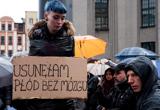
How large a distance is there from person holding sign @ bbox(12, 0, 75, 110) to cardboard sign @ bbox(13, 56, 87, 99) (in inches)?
3.0

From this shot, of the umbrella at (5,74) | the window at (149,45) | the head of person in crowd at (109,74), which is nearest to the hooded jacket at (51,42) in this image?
the umbrella at (5,74)

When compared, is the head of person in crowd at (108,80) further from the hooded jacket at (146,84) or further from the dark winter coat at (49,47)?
the hooded jacket at (146,84)

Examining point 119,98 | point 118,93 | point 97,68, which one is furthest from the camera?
point 97,68

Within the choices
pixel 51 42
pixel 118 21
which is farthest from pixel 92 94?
pixel 118 21

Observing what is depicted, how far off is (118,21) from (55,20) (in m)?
44.0

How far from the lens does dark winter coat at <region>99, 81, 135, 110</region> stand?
5578mm

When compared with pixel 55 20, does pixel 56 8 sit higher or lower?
higher

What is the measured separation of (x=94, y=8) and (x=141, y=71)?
148 ft

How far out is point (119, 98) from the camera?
6.54 metres

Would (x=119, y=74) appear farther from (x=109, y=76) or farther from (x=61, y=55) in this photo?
(x=61, y=55)

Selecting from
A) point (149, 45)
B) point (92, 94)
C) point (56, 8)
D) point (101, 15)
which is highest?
point (101, 15)

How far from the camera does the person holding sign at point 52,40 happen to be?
5297 millimetres

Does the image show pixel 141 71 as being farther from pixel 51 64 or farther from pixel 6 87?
pixel 6 87

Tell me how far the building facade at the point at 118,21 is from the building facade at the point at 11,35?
63.0m
